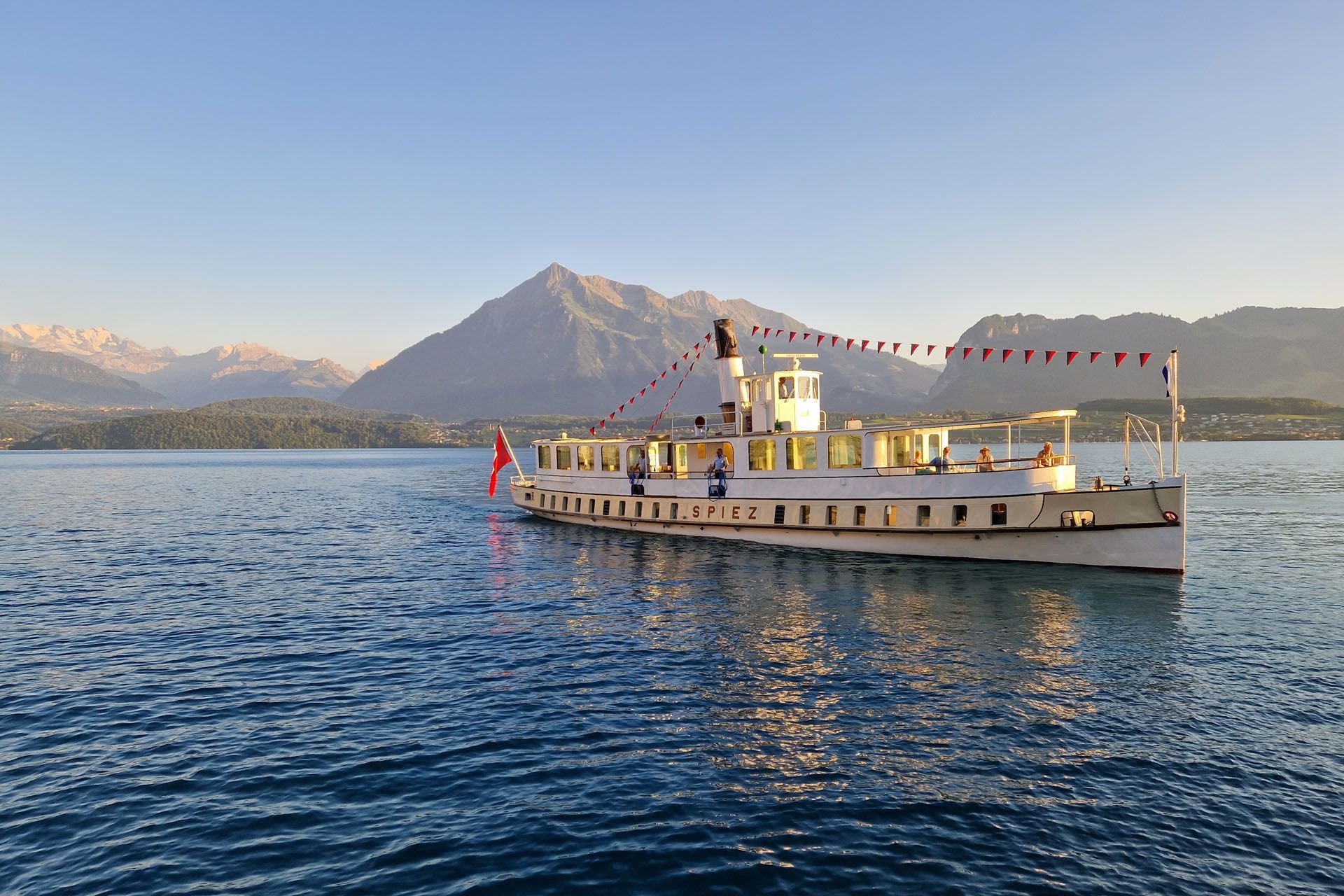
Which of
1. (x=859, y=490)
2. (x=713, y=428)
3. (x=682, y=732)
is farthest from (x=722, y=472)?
(x=682, y=732)

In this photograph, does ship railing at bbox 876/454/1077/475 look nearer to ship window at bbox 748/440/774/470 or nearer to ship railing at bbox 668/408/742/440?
ship window at bbox 748/440/774/470

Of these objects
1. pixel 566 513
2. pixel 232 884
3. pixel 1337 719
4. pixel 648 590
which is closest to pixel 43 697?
pixel 232 884

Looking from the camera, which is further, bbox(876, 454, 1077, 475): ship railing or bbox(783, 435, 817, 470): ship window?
bbox(783, 435, 817, 470): ship window

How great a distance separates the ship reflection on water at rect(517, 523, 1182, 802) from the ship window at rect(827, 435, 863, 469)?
205 inches

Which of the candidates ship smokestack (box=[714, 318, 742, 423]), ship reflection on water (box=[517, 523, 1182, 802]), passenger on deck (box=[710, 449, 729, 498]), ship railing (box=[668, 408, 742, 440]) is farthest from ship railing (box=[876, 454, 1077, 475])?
ship smokestack (box=[714, 318, 742, 423])

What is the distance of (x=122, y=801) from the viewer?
575 inches

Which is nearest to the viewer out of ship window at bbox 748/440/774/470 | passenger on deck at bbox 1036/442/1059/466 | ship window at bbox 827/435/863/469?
passenger on deck at bbox 1036/442/1059/466

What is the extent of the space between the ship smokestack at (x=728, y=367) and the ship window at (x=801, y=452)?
5.97 m

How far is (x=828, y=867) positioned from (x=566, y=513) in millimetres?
47263

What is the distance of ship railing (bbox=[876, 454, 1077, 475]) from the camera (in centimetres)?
3534

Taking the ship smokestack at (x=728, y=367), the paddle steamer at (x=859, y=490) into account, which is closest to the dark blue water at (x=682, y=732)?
the paddle steamer at (x=859, y=490)

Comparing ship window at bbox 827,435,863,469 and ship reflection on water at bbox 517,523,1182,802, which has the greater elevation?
ship window at bbox 827,435,863,469

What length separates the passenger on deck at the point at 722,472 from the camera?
151ft

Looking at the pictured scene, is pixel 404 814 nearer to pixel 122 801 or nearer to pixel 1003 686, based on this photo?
pixel 122 801
